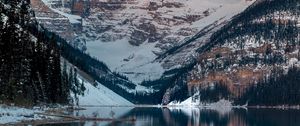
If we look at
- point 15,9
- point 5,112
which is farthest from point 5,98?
point 15,9

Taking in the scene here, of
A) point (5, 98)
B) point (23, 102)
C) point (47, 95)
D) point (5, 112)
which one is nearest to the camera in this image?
point (5, 112)

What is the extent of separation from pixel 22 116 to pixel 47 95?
69.6 m

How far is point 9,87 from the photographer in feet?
469

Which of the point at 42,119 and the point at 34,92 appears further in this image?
the point at 34,92

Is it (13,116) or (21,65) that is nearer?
(13,116)

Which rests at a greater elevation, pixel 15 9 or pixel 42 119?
pixel 15 9

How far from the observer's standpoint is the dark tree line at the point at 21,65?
14375cm

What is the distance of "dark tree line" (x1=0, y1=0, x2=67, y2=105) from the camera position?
143750mm

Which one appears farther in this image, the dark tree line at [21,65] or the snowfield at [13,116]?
the dark tree line at [21,65]

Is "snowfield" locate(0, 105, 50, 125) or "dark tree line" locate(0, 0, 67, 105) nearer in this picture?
"snowfield" locate(0, 105, 50, 125)

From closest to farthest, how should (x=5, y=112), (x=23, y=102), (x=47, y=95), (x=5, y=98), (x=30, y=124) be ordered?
(x=30, y=124) < (x=5, y=112) < (x=5, y=98) < (x=23, y=102) < (x=47, y=95)

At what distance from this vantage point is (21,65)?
154m

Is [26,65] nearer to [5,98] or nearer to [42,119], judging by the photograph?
[5,98]

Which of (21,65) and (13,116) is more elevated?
(21,65)
